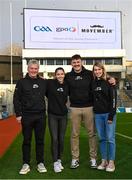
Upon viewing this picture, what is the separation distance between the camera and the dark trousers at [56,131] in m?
9.10

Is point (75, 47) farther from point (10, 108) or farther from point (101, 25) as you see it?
point (10, 108)

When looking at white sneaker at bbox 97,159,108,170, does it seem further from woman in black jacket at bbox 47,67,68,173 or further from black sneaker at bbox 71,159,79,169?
woman in black jacket at bbox 47,67,68,173

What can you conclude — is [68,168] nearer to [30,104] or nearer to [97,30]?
[30,104]

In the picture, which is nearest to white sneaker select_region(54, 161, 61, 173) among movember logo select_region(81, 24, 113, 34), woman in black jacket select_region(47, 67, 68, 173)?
woman in black jacket select_region(47, 67, 68, 173)

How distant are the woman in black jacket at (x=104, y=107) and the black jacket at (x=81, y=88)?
0.52ft

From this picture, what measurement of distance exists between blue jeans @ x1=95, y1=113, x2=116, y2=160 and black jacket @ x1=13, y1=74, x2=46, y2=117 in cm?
109

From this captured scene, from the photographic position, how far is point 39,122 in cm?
891

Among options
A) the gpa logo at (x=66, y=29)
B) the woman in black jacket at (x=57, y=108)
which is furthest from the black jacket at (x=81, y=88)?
the gpa logo at (x=66, y=29)

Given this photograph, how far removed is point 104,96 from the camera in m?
8.79

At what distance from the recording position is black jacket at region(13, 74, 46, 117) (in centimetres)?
878

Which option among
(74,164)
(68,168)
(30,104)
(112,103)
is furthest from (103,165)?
(30,104)

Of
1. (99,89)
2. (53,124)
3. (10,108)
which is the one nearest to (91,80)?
(99,89)

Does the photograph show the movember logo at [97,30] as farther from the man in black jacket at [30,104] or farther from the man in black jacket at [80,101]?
the man in black jacket at [30,104]

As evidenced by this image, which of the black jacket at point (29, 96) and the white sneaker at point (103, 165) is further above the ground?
the black jacket at point (29, 96)
